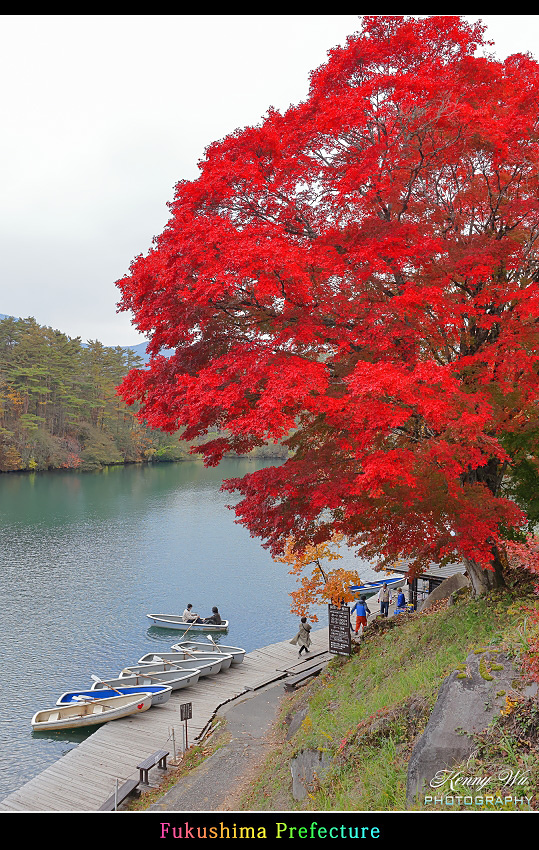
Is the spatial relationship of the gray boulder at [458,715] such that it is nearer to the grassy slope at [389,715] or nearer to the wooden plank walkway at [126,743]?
the grassy slope at [389,715]

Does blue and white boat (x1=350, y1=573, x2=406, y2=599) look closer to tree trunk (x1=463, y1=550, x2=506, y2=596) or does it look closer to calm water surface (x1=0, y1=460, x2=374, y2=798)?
calm water surface (x1=0, y1=460, x2=374, y2=798)

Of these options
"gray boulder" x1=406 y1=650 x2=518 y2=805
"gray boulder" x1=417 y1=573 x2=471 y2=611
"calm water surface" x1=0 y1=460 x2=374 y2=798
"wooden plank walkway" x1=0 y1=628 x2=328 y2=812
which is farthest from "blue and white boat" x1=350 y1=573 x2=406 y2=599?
"gray boulder" x1=406 y1=650 x2=518 y2=805

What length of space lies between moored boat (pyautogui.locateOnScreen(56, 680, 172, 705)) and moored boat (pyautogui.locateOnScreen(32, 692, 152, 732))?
0.90 feet

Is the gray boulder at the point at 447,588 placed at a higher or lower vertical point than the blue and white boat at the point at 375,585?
higher

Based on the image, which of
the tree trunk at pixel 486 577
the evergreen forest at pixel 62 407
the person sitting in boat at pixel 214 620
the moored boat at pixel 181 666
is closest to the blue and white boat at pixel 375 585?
the person sitting in boat at pixel 214 620

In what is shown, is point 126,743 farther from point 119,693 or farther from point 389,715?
point 389,715

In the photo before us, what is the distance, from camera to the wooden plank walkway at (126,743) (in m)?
11.0

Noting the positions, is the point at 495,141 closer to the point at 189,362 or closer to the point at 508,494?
the point at 189,362

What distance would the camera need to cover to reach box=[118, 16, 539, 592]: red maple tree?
23.9 feet

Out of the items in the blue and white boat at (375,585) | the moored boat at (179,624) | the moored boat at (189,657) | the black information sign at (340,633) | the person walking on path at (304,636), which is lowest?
the blue and white boat at (375,585)

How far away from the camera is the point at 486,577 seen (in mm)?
9375

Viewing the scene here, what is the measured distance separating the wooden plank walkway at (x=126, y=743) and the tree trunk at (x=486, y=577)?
7504 millimetres

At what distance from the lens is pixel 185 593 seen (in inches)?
1097
